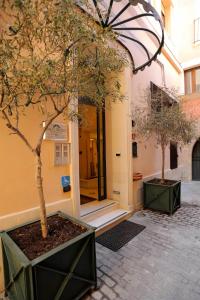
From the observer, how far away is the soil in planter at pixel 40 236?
64.5 inches

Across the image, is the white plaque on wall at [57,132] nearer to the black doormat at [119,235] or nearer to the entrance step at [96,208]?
the entrance step at [96,208]

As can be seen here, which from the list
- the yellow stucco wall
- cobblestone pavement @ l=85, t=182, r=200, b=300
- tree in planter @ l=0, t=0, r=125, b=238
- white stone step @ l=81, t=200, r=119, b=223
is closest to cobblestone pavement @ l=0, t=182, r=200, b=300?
cobblestone pavement @ l=85, t=182, r=200, b=300

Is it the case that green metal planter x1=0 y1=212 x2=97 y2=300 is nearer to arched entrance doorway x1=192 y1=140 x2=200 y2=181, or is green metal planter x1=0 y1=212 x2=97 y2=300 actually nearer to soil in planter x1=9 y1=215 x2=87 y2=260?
soil in planter x1=9 y1=215 x2=87 y2=260

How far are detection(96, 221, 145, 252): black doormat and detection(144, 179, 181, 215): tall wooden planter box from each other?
2.89ft

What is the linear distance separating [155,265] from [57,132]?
86.2 inches

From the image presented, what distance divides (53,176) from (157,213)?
274cm

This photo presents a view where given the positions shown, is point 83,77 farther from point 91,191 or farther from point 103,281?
point 91,191

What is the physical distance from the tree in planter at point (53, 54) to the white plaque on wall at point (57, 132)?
0.87 m

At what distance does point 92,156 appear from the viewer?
19.3 ft

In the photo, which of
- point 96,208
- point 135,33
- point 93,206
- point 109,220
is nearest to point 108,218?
point 109,220

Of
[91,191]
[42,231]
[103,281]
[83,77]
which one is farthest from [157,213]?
[83,77]

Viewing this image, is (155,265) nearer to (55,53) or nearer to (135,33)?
(55,53)

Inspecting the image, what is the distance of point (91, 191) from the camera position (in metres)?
4.91

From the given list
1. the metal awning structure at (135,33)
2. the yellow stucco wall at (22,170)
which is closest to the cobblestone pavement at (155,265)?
the yellow stucco wall at (22,170)
